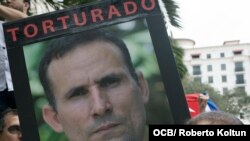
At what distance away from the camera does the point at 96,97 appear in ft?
5.16

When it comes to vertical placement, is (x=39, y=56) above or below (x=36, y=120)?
above

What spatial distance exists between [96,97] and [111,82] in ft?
0.23

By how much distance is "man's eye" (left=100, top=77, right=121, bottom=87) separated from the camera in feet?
5.23

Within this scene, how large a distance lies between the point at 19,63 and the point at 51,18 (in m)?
0.18

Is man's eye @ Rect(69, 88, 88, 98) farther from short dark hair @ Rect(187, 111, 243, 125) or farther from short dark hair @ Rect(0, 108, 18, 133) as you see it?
short dark hair @ Rect(0, 108, 18, 133)

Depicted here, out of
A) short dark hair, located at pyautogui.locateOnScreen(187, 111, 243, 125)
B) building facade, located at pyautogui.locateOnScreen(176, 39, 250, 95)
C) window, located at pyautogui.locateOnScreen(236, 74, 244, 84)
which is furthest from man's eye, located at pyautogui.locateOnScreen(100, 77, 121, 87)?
window, located at pyautogui.locateOnScreen(236, 74, 244, 84)

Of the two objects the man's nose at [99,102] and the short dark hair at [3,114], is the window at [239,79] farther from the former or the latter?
the man's nose at [99,102]

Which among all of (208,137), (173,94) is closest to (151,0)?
(173,94)

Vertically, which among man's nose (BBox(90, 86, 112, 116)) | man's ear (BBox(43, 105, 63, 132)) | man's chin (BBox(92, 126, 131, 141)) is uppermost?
man's nose (BBox(90, 86, 112, 116))

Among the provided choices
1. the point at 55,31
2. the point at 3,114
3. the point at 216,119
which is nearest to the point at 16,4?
the point at 3,114

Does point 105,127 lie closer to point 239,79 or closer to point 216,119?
point 216,119

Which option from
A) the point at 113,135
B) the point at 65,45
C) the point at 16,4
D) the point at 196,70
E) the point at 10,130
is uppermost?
Answer: the point at 16,4

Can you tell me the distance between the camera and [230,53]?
7500cm

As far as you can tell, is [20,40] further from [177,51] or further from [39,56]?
[177,51]
